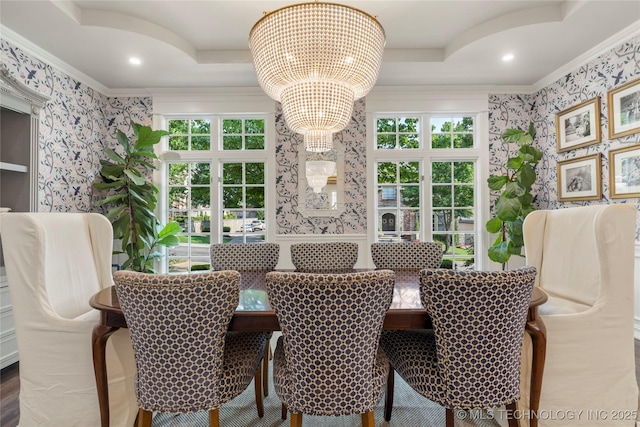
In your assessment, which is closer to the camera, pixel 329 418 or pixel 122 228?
pixel 329 418

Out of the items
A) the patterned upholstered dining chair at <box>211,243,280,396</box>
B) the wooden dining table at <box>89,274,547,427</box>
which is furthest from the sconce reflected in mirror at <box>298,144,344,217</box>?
the wooden dining table at <box>89,274,547,427</box>

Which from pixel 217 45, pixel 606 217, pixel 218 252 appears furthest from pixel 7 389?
pixel 606 217

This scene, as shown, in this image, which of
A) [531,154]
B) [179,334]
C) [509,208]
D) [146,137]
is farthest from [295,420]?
[531,154]

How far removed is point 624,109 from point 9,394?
514cm

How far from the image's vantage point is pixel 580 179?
329 centimetres

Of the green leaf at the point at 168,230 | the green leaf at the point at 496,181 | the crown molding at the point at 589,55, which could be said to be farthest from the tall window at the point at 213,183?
the crown molding at the point at 589,55

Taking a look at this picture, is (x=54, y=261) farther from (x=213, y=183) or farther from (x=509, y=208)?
(x=509, y=208)

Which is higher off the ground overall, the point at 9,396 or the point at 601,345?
the point at 601,345

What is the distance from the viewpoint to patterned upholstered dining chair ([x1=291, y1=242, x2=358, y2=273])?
253 cm

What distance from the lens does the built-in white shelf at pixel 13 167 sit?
7.70 feet

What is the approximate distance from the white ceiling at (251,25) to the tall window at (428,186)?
2.24 feet

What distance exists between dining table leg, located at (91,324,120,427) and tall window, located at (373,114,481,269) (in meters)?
3.01

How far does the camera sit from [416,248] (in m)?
2.55

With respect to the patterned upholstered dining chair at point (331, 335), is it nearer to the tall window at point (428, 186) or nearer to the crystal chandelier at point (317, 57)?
the crystal chandelier at point (317, 57)
